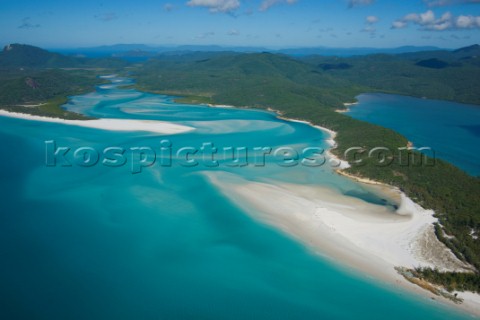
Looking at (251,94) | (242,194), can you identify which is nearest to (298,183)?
(242,194)

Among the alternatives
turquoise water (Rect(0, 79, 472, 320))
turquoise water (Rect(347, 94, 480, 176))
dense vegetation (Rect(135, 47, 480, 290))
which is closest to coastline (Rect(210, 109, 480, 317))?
turquoise water (Rect(0, 79, 472, 320))

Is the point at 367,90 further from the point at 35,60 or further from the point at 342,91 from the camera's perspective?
the point at 35,60

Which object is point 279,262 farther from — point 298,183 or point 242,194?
point 298,183

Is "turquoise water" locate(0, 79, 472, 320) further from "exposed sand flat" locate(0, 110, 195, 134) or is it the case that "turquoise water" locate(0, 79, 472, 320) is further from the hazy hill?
the hazy hill

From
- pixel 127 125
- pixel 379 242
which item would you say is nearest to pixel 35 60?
pixel 127 125

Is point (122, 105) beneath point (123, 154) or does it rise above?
above

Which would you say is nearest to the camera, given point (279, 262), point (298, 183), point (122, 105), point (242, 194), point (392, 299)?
point (392, 299)
